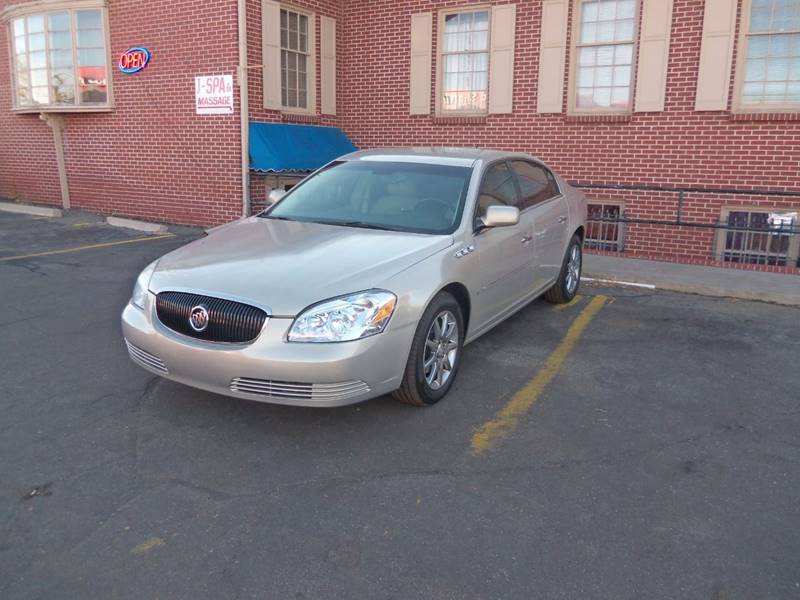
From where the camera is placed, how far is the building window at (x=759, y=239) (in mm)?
10117

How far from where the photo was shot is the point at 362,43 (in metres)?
12.9

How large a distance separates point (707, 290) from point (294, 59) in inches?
314

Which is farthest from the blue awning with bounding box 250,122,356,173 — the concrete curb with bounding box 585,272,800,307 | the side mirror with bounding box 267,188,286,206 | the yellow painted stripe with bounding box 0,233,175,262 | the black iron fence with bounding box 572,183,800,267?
the side mirror with bounding box 267,188,286,206

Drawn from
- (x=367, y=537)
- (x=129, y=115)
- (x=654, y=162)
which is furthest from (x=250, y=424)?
(x=129, y=115)

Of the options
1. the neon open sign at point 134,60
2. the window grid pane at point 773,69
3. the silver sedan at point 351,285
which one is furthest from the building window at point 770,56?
the neon open sign at point 134,60

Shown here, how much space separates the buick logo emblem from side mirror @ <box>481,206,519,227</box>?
6.90 feet

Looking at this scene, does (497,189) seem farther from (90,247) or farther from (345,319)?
(90,247)

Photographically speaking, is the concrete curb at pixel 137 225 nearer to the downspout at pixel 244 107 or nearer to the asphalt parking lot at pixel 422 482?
the downspout at pixel 244 107

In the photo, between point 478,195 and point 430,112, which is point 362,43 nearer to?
point 430,112

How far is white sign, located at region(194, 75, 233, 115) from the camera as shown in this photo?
11.3 metres

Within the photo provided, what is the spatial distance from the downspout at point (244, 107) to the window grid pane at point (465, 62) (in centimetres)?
338

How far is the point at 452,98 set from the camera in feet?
40.3

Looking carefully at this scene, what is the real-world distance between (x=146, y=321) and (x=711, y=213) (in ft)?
29.3

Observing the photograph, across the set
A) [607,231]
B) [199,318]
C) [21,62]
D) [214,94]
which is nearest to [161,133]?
[214,94]
